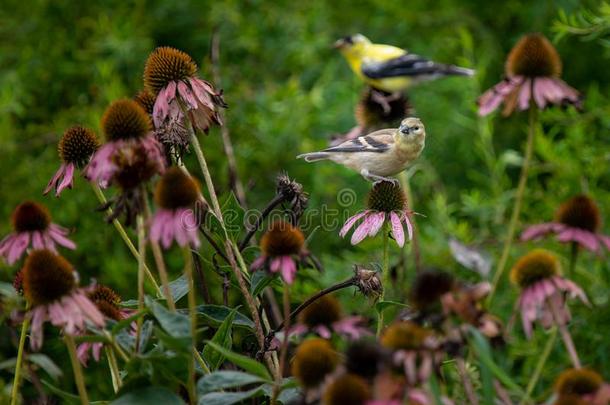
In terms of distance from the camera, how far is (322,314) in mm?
1614

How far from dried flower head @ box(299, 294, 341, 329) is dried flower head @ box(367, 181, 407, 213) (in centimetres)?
50

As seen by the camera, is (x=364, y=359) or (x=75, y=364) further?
(x=75, y=364)

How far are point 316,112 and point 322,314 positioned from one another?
2668mm

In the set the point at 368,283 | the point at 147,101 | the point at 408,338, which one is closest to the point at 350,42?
the point at 147,101

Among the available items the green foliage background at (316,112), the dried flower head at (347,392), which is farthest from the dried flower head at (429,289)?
the green foliage background at (316,112)

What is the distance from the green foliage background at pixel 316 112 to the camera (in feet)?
11.7

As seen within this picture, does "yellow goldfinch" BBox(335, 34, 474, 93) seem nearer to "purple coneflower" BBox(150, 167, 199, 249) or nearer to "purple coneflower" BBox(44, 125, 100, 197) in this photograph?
"purple coneflower" BBox(44, 125, 100, 197)

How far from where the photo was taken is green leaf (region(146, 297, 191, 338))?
55.1 inches

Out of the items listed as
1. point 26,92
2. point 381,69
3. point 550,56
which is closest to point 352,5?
point 381,69

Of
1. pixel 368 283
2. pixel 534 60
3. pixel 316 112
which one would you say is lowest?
pixel 316 112

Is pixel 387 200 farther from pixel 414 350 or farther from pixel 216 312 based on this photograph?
pixel 414 350

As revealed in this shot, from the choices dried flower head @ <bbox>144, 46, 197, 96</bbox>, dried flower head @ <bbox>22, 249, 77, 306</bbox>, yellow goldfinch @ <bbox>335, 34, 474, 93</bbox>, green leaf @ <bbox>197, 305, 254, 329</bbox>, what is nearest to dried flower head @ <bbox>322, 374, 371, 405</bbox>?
dried flower head @ <bbox>22, 249, 77, 306</bbox>

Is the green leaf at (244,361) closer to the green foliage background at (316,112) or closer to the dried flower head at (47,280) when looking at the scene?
the dried flower head at (47,280)

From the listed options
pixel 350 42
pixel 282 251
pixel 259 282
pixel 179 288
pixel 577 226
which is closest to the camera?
pixel 282 251
